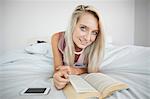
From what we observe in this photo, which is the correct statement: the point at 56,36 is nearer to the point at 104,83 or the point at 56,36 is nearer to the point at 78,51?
the point at 78,51

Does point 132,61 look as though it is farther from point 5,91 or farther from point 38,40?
point 5,91

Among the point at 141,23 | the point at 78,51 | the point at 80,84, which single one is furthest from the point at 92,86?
the point at 141,23

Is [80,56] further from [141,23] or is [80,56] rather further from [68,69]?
[141,23]

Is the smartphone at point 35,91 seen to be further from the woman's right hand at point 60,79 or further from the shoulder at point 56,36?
the shoulder at point 56,36

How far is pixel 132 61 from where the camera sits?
2.80 feet

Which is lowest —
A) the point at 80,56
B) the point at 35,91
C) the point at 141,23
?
the point at 35,91

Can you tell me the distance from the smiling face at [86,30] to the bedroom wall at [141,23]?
0.52 feet

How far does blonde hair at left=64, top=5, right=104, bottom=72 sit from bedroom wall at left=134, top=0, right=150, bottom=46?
0.14 m

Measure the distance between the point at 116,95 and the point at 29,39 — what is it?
0.35 m

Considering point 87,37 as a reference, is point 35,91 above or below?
below

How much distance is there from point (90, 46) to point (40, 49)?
6.9 inches

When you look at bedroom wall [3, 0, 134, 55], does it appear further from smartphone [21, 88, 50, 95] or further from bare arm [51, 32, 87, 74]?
smartphone [21, 88, 50, 95]

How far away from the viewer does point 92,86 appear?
29.7 inches

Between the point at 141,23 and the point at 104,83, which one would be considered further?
the point at 141,23
